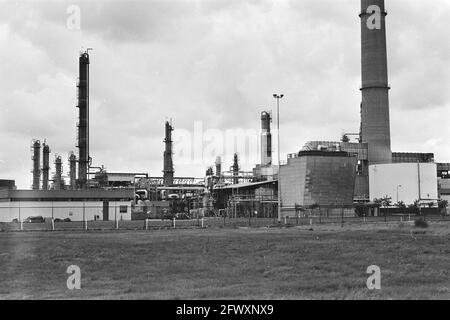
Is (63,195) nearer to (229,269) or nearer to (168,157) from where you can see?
(168,157)

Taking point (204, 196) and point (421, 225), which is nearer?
point (421, 225)

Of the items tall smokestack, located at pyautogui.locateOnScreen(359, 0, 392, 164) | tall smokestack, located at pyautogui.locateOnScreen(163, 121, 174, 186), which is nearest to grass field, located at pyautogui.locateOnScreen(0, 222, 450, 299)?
tall smokestack, located at pyautogui.locateOnScreen(359, 0, 392, 164)

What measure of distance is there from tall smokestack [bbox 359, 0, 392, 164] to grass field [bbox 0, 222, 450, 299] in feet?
287

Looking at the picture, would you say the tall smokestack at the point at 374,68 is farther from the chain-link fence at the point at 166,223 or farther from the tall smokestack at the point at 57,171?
the tall smokestack at the point at 57,171

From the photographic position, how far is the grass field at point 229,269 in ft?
44.5

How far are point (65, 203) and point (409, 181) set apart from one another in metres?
61.1

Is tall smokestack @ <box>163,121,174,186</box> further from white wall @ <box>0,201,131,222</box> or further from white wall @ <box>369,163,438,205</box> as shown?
white wall @ <box>369,163,438,205</box>

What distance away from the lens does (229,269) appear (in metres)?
17.7

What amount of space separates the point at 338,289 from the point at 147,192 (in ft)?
351

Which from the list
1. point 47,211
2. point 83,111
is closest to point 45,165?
point 83,111

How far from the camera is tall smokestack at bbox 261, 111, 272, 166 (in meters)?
128

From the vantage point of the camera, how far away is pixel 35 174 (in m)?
138
